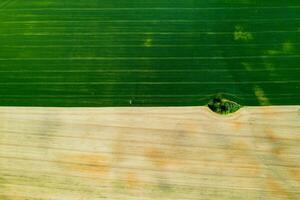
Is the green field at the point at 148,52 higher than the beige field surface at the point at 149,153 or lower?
higher

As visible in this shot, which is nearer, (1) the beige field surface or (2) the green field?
(1) the beige field surface

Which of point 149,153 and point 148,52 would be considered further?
point 148,52

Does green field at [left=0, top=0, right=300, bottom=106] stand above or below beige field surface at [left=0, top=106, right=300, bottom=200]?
above

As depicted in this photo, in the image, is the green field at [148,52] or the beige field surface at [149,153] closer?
the beige field surface at [149,153]

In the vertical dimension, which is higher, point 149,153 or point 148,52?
point 148,52

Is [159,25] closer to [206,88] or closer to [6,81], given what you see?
[206,88]
